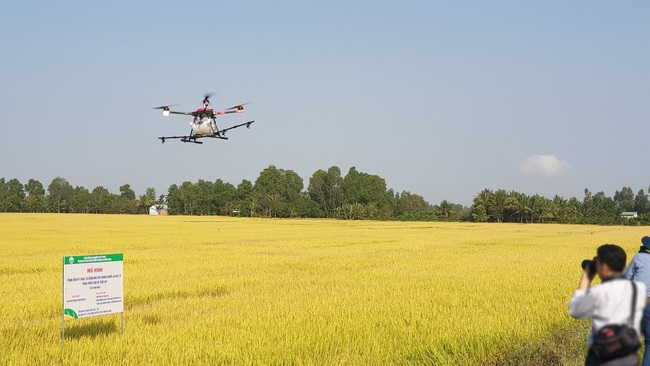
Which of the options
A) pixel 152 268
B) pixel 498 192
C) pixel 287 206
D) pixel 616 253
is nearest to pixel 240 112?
pixel 152 268

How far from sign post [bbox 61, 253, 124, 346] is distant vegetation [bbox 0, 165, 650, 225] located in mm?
118768

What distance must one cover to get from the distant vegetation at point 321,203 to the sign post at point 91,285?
11877cm

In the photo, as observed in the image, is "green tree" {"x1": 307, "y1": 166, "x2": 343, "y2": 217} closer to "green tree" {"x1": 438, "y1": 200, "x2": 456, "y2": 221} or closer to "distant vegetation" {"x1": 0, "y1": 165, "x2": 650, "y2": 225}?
"distant vegetation" {"x1": 0, "y1": 165, "x2": 650, "y2": 225}

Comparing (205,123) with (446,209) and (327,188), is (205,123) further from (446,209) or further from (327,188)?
(327,188)

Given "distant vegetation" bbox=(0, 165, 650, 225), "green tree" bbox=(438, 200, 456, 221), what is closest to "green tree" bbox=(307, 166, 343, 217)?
"distant vegetation" bbox=(0, 165, 650, 225)

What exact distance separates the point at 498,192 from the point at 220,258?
350ft

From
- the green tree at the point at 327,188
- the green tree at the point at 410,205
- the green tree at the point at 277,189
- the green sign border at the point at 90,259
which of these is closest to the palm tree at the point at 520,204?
the green tree at the point at 410,205

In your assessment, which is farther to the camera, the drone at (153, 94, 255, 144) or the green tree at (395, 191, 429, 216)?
the green tree at (395, 191, 429, 216)

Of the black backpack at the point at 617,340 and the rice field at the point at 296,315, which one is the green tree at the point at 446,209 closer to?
the rice field at the point at 296,315

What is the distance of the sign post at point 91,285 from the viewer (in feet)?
31.3

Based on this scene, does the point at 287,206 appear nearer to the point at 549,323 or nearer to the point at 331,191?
the point at 331,191

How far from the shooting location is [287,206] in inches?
6235

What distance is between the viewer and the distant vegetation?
413 ft

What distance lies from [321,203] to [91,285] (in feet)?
571
